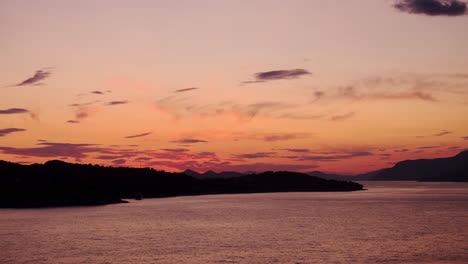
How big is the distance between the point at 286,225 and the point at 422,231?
28.0m

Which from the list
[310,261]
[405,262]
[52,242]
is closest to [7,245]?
[52,242]

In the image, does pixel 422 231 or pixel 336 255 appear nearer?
pixel 336 255

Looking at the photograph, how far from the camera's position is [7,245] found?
7312cm

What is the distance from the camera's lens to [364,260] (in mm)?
60906

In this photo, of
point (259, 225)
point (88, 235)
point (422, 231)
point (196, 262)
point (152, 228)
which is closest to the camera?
point (196, 262)

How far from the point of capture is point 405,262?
6019 cm

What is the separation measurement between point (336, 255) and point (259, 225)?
43582 millimetres

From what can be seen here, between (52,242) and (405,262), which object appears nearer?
(405,262)

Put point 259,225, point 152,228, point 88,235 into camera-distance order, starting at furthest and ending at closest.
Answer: point 259,225, point 152,228, point 88,235

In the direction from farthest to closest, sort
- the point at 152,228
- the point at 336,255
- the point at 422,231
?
1. the point at 152,228
2. the point at 422,231
3. the point at 336,255

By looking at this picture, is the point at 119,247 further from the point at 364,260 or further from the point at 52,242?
the point at 364,260

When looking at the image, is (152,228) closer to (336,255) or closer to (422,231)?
(336,255)

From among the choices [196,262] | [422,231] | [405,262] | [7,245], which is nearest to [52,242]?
[7,245]

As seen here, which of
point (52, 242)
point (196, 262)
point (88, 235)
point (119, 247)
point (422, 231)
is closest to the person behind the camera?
point (196, 262)
